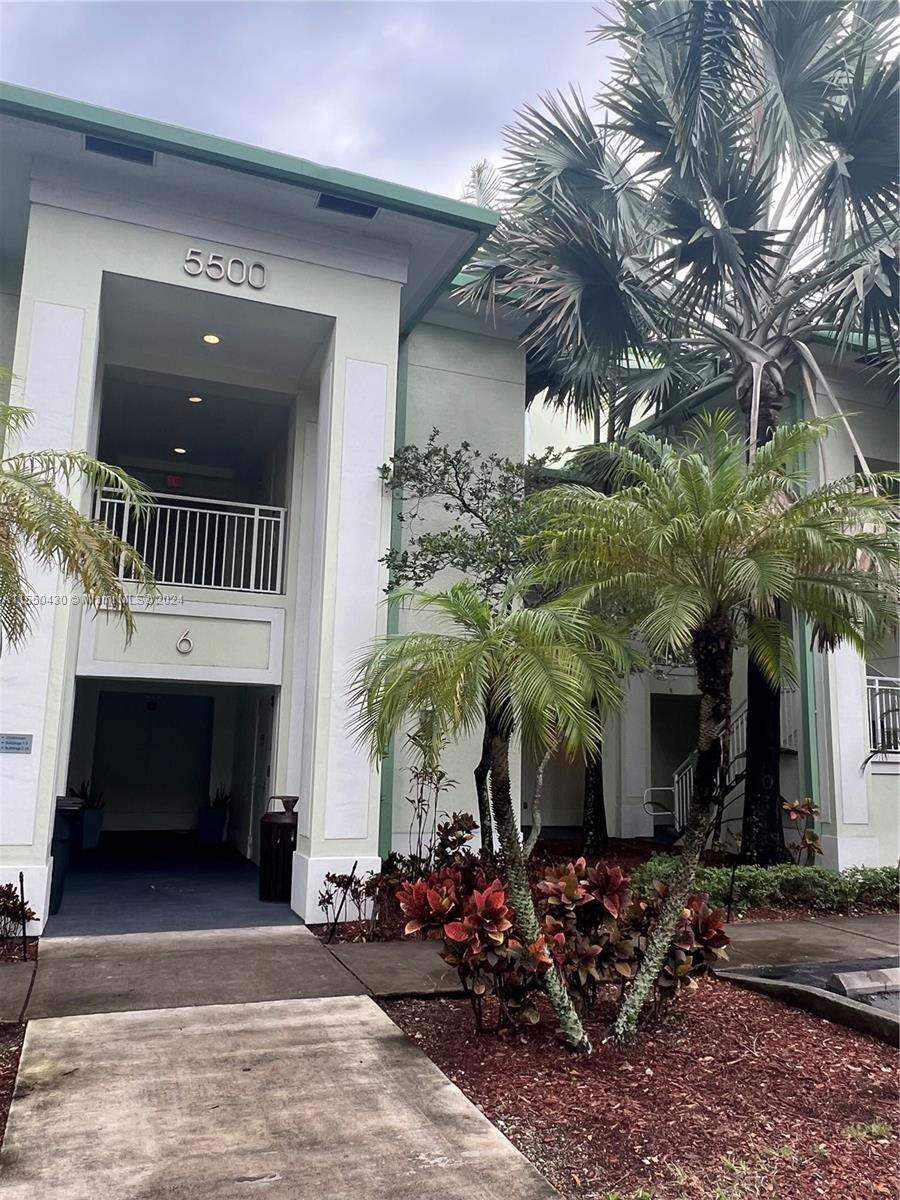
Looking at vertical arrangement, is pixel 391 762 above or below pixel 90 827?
above

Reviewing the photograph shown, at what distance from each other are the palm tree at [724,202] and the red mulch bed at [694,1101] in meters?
5.59

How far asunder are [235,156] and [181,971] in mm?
7617

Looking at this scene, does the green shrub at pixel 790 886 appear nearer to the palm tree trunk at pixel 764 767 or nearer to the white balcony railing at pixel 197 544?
the palm tree trunk at pixel 764 767

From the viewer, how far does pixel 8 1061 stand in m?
4.93

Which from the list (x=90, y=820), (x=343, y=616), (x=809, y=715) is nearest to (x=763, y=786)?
(x=809, y=715)

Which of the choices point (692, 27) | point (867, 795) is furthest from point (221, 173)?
point (867, 795)

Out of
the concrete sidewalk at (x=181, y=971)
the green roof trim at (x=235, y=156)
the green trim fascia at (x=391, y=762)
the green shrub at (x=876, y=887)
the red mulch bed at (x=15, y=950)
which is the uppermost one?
the green roof trim at (x=235, y=156)

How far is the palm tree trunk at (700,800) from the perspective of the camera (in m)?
5.32

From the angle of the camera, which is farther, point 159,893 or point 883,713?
point 883,713

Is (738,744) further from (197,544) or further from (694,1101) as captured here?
(694,1101)

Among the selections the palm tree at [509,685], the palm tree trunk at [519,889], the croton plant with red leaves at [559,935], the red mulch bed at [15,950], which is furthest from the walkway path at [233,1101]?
the palm tree at [509,685]

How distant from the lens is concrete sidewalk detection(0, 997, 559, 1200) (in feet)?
11.9

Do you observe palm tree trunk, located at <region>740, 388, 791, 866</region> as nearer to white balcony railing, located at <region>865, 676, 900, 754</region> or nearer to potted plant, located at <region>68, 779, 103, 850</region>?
white balcony railing, located at <region>865, 676, 900, 754</region>

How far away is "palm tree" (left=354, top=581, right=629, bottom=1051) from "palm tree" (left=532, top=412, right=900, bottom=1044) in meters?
0.48
